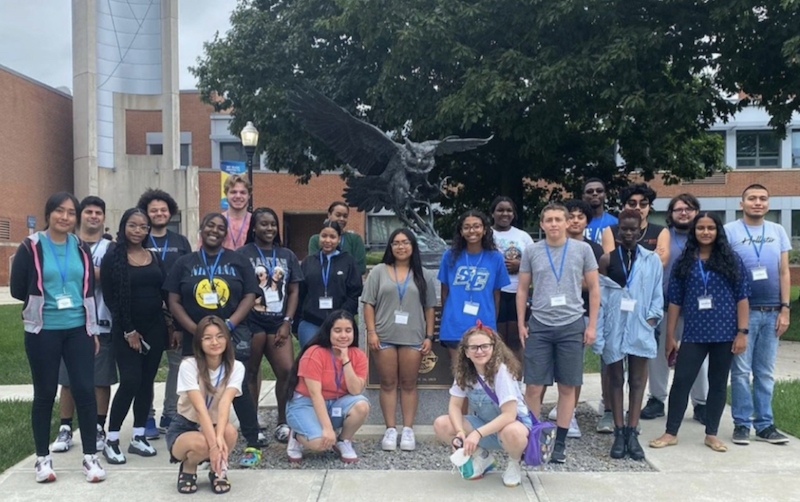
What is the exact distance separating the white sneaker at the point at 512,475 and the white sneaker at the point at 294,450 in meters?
1.50

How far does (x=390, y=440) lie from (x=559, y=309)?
1.68m

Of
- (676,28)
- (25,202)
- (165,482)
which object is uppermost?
(676,28)

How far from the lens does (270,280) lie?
204 inches

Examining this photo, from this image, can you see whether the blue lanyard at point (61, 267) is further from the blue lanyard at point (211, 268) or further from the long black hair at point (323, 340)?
the long black hair at point (323, 340)

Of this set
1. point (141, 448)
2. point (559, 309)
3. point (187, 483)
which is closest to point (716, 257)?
point (559, 309)

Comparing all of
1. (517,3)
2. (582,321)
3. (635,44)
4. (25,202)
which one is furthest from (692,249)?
(25,202)

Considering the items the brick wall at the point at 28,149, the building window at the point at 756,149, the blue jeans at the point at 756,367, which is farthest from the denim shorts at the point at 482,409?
the building window at the point at 756,149

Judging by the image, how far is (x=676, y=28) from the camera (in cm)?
1189

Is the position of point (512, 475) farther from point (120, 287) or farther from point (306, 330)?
A: point (120, 287)

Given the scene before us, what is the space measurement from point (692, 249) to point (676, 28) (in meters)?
8.35

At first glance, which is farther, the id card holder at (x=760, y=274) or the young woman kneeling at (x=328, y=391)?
the id card holder at (x=760, y=274)

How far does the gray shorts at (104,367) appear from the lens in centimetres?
499

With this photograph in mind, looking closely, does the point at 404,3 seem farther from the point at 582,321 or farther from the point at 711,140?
the point at 711,140

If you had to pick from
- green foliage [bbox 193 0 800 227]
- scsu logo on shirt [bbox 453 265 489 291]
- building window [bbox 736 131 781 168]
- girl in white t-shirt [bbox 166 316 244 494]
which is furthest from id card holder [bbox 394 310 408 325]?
building window [bbox 736 131 781 168]
